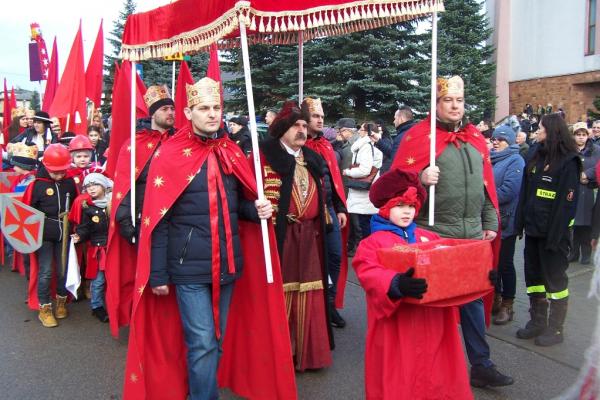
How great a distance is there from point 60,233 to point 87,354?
4.72 ft

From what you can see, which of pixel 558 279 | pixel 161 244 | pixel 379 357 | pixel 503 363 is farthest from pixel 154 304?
pixel 558 279

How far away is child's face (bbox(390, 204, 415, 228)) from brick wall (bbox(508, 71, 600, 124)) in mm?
24485

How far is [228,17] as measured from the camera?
345 cm

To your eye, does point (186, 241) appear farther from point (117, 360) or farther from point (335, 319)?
point (335, 319)

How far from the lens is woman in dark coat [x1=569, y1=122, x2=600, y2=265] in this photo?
318 inches

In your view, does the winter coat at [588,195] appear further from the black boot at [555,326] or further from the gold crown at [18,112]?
the gold crown at [18,112]

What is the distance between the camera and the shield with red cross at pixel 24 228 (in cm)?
554

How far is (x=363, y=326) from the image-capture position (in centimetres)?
564

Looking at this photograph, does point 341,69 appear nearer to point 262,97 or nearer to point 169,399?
point 262,97

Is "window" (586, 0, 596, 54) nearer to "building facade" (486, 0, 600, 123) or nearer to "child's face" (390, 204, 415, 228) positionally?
"building facade" (486, 0, 600, 123)

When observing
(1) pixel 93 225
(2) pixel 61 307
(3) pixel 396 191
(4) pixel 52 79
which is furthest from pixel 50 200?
(4) pixel 52 79

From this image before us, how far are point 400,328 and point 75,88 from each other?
22.0 feet

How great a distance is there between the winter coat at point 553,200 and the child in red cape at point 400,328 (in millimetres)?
2119

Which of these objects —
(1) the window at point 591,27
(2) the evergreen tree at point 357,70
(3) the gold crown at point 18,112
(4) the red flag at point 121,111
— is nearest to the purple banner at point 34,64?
(3) the gold crown at point 18,112
